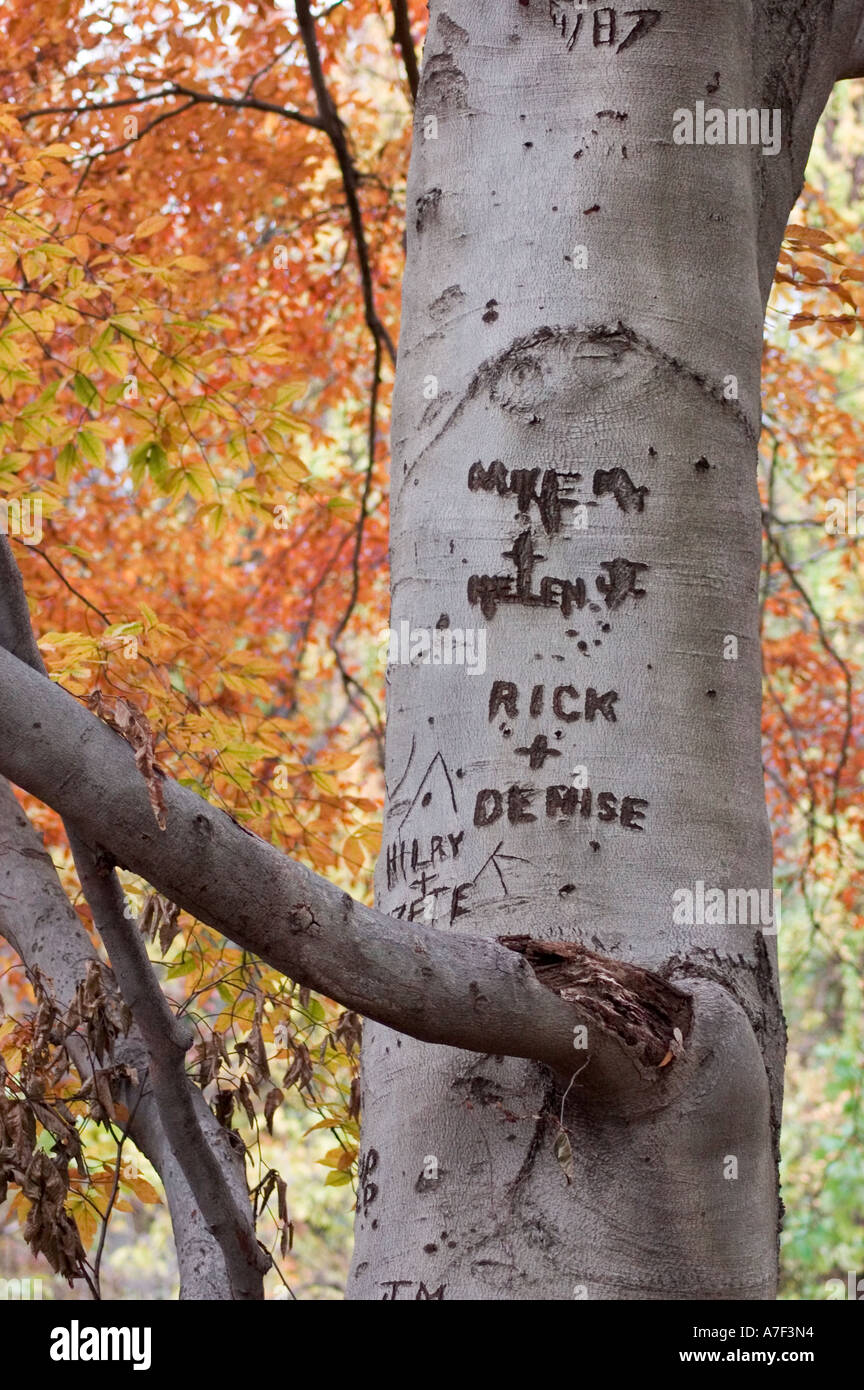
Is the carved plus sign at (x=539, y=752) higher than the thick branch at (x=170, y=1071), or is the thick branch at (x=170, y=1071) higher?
the carved plus sign at (x=539, y=752)

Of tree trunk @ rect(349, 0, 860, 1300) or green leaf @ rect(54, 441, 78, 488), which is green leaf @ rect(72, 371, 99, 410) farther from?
tree trunk @ rect(349, 0, 860, 1300)

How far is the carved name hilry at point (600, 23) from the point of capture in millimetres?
1704

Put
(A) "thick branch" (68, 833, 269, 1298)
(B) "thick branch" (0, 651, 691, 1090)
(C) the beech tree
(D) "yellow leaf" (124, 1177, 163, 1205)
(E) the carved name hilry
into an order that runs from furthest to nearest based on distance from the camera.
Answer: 1. (D) "yellow leaf" (124, 1177, 163, 1205)
2. (E) the carved name hilry
3. (A) "thick branch" (68, 833, 269, 1298)
4. (C) the beech tree
5. (B) "thick branch" (0, 651, 691, 1090)

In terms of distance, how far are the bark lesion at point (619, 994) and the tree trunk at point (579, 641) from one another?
0.04ft

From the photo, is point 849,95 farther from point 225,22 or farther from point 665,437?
point 665,437

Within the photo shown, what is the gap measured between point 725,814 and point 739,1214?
1.39 feet

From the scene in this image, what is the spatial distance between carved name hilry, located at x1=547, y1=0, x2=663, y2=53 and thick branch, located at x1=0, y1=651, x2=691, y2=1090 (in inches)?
47.5

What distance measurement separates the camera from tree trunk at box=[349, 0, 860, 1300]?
129cm

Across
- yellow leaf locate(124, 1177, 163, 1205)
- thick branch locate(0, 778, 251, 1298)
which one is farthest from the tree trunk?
yellow leaf locate(124, 1177, 163, 1205)

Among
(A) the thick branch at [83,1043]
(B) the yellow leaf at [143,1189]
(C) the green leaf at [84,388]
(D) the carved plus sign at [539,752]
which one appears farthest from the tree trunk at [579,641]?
(C) the green leaf at [84,388]

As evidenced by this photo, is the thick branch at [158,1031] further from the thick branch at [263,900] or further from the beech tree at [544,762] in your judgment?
the thick branch at [263,900]

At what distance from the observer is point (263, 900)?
3.48ft

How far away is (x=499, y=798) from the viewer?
4.69ft

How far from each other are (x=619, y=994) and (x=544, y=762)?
0.95 feet
